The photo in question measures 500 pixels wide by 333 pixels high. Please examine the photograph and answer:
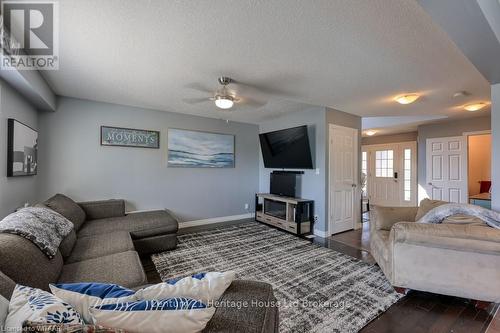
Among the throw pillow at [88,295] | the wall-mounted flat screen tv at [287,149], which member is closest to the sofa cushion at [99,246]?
the throw pillow at [88,295]

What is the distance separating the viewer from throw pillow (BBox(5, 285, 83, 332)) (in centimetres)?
65

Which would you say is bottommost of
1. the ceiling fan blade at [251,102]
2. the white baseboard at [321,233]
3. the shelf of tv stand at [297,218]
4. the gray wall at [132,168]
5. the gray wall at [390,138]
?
the white baseboard at [321,233]

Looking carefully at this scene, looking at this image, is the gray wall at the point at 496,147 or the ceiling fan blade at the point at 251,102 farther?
the ceiling fan blade at the point at 251,102

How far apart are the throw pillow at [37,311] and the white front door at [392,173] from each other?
708 centimetres

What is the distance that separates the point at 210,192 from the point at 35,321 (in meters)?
3.98

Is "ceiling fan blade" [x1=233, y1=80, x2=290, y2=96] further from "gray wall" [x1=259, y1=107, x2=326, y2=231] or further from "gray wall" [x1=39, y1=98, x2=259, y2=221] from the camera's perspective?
"gray wall" [x1=39, y1=98, x2=259, y2=221]

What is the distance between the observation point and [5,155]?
2.17 m

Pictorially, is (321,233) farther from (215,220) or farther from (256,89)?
(256,89)

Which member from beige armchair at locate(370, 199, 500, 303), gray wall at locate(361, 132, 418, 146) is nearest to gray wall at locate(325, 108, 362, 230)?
beige armchair at locate(370, 199, 500, 303)

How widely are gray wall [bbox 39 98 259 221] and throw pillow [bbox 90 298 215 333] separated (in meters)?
3.39

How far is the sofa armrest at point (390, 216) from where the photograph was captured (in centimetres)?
266

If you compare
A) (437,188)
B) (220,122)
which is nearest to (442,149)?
(437,188)

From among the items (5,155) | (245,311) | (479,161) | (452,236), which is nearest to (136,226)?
(5,155)

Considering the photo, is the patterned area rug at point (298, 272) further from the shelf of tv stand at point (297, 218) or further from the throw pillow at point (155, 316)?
the throw pillow at point (155, 316)
